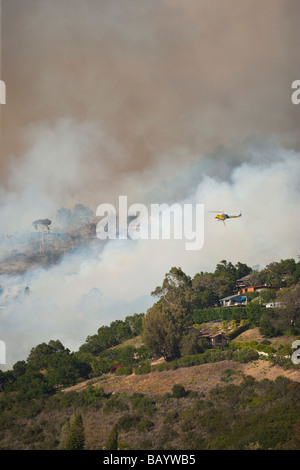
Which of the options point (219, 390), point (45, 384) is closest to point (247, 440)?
point (219, 390)


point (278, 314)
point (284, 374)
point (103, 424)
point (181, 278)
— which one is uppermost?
point (181, 278)

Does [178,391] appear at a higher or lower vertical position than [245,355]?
lower

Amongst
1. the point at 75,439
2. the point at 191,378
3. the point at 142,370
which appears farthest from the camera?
the point at 142,370

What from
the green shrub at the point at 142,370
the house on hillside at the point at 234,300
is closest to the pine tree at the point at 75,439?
the green shrub at the point at 142,370

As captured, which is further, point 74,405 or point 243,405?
point 74,405

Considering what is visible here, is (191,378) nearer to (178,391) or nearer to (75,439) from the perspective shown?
(178,391)

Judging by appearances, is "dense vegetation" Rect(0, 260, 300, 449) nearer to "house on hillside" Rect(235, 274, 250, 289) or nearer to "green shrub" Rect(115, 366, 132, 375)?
"green shrub" Rect(115, 366, 132, 375)

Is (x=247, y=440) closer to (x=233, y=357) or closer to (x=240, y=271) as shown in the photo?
(x=233, y=357)

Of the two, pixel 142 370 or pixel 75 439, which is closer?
pixel 75 439

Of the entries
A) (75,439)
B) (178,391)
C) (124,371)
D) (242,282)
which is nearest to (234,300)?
(242,282)
